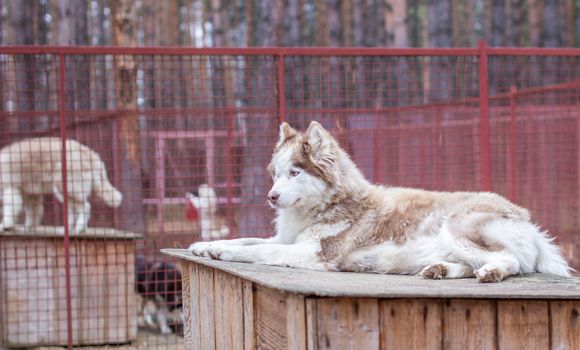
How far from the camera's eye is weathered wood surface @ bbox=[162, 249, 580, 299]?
3.44 m

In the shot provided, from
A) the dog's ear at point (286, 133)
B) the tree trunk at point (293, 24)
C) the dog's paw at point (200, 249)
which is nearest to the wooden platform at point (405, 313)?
the dog's paw at point (200, 249)

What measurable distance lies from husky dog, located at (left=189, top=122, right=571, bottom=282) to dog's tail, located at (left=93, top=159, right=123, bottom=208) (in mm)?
4321

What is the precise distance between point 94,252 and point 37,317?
91 centimetres

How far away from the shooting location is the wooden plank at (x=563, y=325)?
147 inches

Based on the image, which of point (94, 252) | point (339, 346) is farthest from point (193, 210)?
point (339, 346)

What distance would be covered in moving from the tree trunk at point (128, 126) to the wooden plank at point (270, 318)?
4.18m

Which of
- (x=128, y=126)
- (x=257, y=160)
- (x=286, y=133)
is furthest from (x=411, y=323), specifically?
(x=128, y=126)

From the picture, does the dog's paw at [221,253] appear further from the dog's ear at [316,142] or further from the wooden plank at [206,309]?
the dog's ear at [316,142]

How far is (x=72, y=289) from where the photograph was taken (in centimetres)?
932

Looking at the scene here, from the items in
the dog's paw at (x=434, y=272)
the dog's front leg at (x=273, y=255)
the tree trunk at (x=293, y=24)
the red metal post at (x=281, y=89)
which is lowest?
the dog's paw at (x=434, y=272)

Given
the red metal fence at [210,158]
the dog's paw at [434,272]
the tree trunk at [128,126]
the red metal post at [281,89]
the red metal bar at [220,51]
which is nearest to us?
the dog's paw at [434,272]

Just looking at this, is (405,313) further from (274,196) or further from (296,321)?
(274,196)

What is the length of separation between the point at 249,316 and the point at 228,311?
18.5 inches

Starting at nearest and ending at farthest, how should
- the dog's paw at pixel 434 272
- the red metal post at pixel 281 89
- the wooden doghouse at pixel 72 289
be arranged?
1. the dog's paw at pixel 434 272
2. the red metal post at pixel 281 89
3. the wooden doghouse at pixel 72 289
